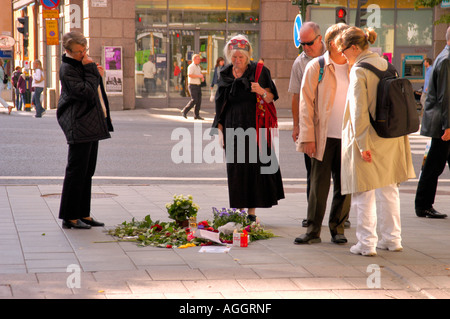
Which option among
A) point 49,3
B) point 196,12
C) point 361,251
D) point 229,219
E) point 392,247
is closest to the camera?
point 361,251

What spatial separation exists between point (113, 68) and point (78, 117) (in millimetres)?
18659

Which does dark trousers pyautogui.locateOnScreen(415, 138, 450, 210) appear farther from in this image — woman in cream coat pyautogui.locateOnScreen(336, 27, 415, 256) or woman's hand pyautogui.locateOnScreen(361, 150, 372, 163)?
woman's hand pyautogui.locateOnScreen(361, 150, 372, 163)

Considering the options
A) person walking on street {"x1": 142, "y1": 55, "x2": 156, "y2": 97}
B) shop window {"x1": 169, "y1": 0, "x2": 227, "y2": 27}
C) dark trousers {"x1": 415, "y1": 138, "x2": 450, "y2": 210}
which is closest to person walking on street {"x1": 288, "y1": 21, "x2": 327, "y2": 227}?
dark trousers {"x1": 415, "y1": 138, "x2": 450, "y2": 210}

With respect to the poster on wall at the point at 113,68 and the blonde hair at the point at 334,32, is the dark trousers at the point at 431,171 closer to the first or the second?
the blonde hair at the point at 334,32

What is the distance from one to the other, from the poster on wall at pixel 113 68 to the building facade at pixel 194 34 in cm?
3

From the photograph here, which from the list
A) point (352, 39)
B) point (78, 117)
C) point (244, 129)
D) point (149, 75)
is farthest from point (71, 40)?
point (149, 75)

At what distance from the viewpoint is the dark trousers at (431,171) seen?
8.52m

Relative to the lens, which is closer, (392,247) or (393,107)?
(393,107)

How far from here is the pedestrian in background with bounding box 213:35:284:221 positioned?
7551mm

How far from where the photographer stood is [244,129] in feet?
24.8

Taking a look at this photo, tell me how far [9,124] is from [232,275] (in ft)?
51.2

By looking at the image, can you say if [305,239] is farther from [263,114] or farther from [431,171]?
[431,171]

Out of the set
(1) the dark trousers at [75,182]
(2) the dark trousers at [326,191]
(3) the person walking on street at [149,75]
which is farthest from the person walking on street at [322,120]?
(3) the person walking on street at [149,75]
